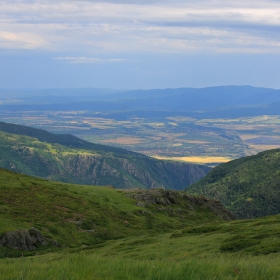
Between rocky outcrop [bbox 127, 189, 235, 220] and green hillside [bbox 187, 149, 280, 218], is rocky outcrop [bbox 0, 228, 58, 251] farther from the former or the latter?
green hillside [bbox 187, 149, 280, 218]

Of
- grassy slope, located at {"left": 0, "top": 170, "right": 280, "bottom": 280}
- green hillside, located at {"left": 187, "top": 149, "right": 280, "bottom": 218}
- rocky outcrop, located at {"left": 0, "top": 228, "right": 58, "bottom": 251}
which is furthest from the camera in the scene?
green hillside, located at {"left": 187, "top": 149, "right": 280, "bottom": 218}

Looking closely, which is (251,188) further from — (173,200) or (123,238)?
(123,238)

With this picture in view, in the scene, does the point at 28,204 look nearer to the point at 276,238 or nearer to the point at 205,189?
the point at 276,238

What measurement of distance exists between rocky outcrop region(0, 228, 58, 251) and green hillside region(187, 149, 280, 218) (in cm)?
10598

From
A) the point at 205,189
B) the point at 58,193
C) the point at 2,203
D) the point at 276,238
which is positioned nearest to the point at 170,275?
the point at 276,238

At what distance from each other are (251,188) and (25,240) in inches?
5043

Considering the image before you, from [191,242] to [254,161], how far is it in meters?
161

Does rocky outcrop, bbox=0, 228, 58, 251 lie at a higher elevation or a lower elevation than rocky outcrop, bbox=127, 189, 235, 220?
higher

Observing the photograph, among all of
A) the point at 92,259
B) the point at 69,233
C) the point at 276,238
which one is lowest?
the point at 69,233

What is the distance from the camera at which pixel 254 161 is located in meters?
199

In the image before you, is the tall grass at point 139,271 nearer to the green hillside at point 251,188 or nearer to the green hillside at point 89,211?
the green hillside at point 89,211

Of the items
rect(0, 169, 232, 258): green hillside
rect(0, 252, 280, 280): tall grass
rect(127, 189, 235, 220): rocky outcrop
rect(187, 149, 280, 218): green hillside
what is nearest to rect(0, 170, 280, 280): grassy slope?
rect(0, 252, 280, 280): tall grass

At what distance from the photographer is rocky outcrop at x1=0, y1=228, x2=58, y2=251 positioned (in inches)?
2004

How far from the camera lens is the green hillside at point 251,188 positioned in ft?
502
